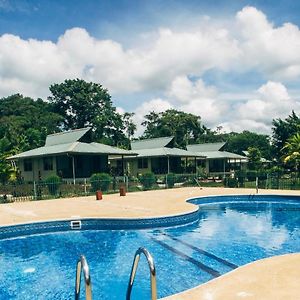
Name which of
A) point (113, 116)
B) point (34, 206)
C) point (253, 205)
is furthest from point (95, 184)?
point (113, 116)

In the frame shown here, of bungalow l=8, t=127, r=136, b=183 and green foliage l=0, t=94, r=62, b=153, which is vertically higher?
green foliage l=0, t=94, r=62, b=153

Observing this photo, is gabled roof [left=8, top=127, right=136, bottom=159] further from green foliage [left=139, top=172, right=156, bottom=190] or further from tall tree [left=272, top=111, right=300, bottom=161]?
tall tree [left=272, top=111, right=300, bottom=161]

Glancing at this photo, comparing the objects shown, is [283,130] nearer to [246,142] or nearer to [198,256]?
[198,256]

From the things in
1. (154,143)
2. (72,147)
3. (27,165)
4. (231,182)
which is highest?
(154,143)

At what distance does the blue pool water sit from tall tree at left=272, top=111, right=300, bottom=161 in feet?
77.0

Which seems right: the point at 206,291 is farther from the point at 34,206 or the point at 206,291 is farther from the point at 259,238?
the point at 34,206

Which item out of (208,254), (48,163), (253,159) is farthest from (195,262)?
(253,159)

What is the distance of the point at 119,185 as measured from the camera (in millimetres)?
26109

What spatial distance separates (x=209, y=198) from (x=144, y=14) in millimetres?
12539

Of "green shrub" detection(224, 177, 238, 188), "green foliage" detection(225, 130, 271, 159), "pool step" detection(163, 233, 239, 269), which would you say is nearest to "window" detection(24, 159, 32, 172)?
"green shrub" detection(224, 177, 238, 188)

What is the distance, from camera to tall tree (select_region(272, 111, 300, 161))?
37.8m

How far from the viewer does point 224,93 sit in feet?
92.0

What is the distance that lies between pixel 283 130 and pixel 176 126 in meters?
24.1

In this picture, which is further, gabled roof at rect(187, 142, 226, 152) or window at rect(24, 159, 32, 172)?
gabled roof at rect(187, 142, 226, 152)
